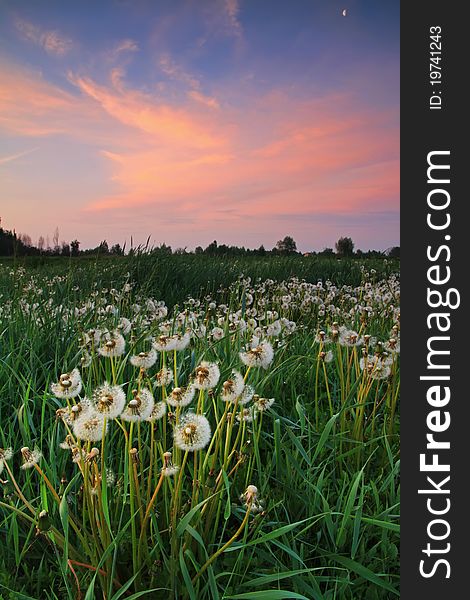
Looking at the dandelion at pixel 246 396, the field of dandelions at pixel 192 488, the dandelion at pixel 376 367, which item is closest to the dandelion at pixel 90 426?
the field of dandelions at pixel 192 488

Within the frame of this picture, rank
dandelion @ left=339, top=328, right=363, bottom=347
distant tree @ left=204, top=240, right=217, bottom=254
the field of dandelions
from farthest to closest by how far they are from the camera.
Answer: distant tree @ left=204, top=240, right=217, bottom=254 → dandelion @ left=339, top=328, right=363, bottom=347 → the field of dandelions

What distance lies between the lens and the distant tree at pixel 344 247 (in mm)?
12406

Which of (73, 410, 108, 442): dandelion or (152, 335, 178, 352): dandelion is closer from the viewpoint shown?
(73, 410, 108, 442): dandelion

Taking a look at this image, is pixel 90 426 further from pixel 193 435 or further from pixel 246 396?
pixel 246 396

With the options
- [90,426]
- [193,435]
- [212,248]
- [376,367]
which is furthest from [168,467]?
[212,248]

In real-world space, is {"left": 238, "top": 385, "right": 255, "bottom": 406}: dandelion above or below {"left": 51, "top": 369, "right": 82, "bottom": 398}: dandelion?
below

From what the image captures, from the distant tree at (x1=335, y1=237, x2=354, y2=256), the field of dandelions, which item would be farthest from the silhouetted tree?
the field of dandelions

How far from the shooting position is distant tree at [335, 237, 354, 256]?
12.4 m

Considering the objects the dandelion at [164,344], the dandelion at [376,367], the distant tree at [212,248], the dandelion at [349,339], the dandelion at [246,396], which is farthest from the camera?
the distant tree at [212,248]

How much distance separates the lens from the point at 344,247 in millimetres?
12523

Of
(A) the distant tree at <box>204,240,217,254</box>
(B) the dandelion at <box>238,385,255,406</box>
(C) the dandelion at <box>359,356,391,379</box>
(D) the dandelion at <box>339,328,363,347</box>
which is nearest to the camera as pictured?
(B) the dandelion at <box>238,385,255,406</box>

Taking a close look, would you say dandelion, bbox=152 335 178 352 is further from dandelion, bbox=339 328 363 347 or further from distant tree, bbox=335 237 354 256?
distant tree, bbox=335 237 354 256

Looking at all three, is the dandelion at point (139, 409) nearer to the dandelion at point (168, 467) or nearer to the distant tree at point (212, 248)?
the dandelion at point (168, 467)

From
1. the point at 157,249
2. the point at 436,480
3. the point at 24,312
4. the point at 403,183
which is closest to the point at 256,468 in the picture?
the point at 436,480
